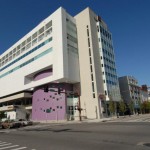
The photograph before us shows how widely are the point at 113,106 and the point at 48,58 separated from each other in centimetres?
2819

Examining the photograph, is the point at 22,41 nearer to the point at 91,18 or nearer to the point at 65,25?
the point at 65,25

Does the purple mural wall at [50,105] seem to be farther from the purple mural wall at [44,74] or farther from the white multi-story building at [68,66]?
the purple mural wall at [44,74]

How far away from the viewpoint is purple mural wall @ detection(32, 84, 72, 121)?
63.6 metres

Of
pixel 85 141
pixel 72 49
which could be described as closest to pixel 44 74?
pixel 72 49

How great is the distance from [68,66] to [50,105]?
1518 cm

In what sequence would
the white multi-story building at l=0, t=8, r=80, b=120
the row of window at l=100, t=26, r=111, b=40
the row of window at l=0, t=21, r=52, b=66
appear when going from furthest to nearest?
the row of window at l=100, t=26, r=111, b=40
the row of window at l=0, t=21, r=52, b=66
the white multi-story building at l=0, t=8, r=80, b=120

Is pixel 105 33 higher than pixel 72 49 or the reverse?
higher

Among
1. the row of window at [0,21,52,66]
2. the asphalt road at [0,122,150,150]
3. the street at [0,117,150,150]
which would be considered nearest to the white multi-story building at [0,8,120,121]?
the row of window at [0,21,52,66]

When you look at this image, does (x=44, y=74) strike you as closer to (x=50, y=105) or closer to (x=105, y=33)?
(x=50, y=105)

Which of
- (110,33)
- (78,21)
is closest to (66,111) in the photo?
(78,21)

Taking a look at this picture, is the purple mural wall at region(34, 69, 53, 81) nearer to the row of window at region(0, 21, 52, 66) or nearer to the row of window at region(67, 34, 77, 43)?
the row of window at region(0, 21, 52, 66)

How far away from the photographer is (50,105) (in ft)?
217

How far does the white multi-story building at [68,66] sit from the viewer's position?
207 feet

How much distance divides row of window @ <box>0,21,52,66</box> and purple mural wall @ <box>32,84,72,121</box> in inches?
786
